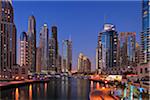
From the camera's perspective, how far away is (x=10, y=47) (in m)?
76.2

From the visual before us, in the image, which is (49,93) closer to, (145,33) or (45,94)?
(45,94)

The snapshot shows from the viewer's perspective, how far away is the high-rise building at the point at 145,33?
64.4 metres

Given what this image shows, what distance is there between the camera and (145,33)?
6975 cm

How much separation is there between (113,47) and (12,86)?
59702 mm

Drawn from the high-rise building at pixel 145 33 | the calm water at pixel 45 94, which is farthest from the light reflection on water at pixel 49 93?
the high-rise building at pixel 145 33

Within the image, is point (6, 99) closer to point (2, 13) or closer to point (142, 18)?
point (142, 18)

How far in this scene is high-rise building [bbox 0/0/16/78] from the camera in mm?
66875

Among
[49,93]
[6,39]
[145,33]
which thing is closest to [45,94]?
[49,93]

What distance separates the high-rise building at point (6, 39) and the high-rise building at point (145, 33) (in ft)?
102

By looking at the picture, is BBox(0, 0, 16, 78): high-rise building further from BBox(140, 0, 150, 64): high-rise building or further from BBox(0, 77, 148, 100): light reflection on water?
BBox(140, 0, 150, 64): high-rise building

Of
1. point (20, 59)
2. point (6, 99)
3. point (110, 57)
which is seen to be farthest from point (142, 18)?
point (6, 99)

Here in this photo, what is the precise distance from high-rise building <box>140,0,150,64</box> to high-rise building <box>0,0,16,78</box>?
3115 centimetres

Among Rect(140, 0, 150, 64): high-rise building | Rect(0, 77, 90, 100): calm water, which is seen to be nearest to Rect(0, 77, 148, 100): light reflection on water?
Rect(0, 77, 90, 100): calm water

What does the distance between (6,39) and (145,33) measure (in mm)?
35506
